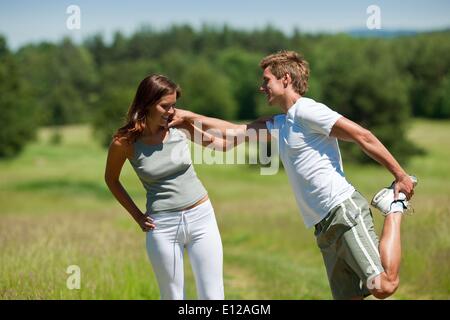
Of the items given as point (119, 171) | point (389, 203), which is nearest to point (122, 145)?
point (119, 171)

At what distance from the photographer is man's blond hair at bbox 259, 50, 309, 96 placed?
486 centimetres

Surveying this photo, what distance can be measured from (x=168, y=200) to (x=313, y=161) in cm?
101

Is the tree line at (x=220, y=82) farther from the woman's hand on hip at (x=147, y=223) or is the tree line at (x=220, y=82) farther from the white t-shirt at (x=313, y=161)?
the woman's hand on hip at (x=147, y=223)

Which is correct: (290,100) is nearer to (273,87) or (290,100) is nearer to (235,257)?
(273,87)

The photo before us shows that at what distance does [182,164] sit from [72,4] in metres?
3.76

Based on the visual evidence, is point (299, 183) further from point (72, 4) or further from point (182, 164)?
point (72, 4)

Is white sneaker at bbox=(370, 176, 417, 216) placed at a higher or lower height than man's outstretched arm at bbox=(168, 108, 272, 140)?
→ lower

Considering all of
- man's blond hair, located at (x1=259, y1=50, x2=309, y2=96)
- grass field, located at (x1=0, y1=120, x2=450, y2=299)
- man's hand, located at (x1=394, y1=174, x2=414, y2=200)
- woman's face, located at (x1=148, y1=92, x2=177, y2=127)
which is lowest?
grass field, located at (x1=0, y1=120, x2=450, y2=299)

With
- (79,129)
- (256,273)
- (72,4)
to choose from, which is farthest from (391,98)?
(72,4)

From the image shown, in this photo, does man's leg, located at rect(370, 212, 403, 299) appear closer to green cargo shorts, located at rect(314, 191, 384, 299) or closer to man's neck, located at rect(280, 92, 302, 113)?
green cargo shorts, located at rect(314, 191, 384, 299)

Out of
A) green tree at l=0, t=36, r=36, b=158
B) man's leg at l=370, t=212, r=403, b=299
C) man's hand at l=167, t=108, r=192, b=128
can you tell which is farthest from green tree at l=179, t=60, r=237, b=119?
man's leg at l=370, t=212, r=403, b=299
